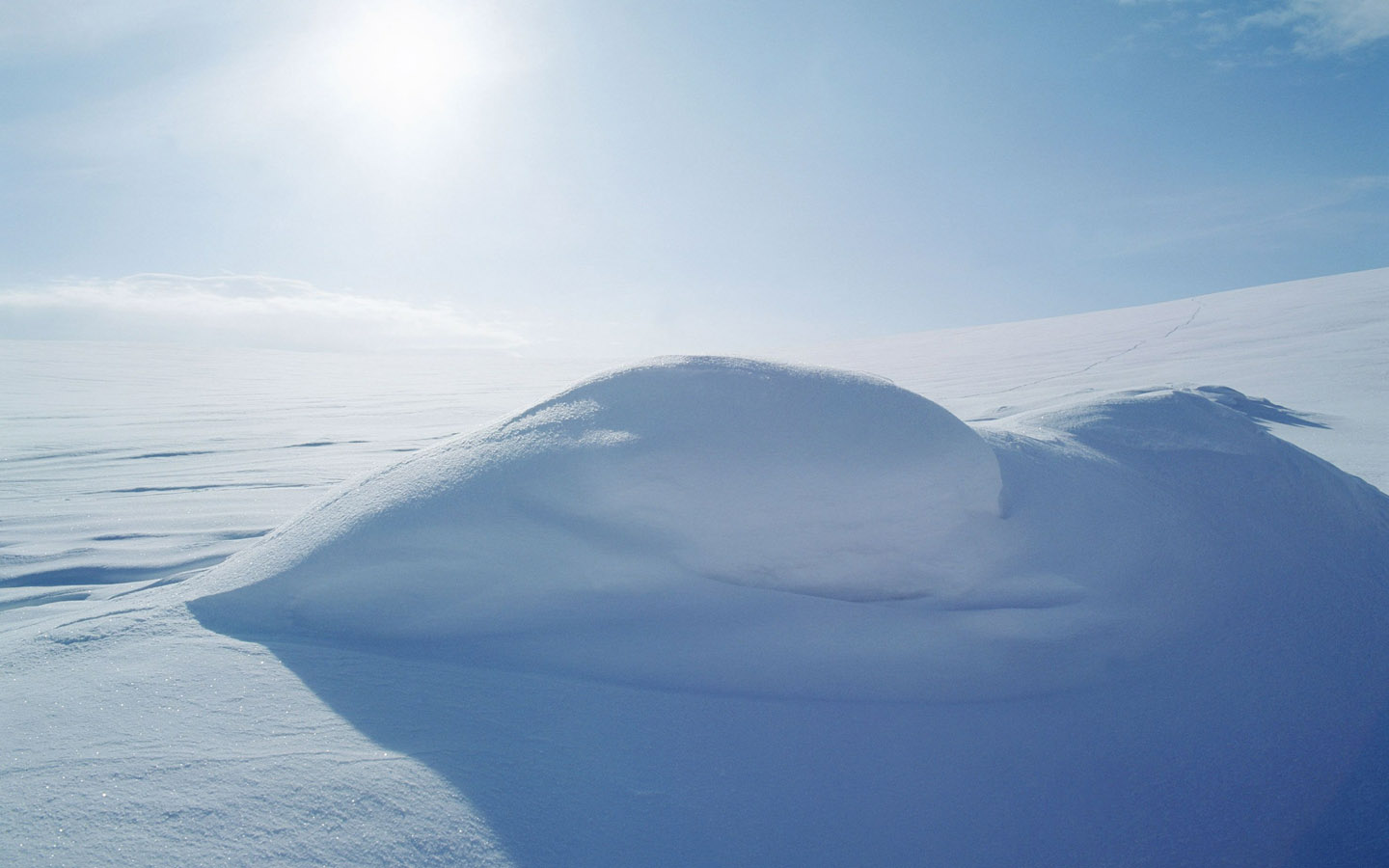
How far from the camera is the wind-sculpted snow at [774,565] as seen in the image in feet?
5.48

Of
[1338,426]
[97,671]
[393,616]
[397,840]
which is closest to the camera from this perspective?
[397,840]

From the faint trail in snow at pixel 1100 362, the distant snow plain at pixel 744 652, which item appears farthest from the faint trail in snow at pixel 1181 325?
the distant snow plain at pixel 744 652

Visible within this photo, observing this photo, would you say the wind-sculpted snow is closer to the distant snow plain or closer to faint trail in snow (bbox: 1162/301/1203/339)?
the distant snow plain

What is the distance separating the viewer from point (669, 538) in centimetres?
178

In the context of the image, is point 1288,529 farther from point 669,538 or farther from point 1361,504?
point 669,538

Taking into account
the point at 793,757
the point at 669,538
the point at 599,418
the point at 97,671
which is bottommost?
the point at 793,757

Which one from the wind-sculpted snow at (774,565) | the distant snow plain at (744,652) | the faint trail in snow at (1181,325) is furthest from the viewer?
the faint trail in snow at (1181,325)

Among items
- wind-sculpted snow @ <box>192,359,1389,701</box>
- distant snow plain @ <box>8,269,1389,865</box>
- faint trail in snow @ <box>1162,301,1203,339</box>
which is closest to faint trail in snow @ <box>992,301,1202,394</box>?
faint trail in snow @ <box>1162,301,1203,339</box>

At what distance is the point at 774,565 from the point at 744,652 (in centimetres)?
23

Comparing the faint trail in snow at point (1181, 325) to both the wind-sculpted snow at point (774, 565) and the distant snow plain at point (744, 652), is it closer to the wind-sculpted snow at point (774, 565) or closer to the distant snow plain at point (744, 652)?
the distant snow plain at point (744, 652)

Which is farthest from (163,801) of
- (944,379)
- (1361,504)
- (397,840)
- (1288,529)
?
(944,379)

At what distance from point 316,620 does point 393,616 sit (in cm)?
18

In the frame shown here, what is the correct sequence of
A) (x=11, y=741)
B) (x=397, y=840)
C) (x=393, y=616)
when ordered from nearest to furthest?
1. (x=397, y=840)
2. (x=11, y=741)
3. (x=393, y=616)

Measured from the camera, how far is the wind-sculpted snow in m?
1.67
